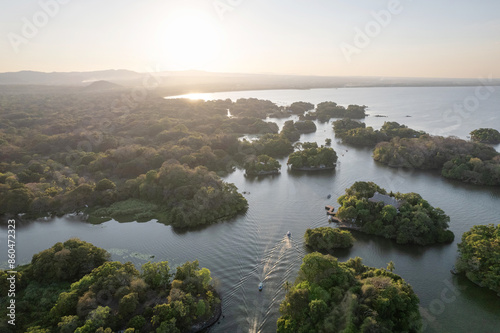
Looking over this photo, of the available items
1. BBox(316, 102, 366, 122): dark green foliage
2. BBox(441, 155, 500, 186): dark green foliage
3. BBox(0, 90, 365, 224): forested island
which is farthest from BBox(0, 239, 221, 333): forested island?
BBox(316, 102, 366, 122): dark green foliage

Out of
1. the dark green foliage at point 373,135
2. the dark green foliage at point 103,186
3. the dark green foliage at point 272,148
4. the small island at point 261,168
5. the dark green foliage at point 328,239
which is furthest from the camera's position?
the dark green foliage at point 373,135

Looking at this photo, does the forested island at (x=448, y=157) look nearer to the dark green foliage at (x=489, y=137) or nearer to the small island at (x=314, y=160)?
the small island at (x=314, y=160)

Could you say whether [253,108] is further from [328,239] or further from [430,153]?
[328,239]

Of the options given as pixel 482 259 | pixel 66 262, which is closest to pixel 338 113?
pixel 482 259

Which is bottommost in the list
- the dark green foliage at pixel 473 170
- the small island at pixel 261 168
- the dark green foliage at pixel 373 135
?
the small island at pixel 261 168

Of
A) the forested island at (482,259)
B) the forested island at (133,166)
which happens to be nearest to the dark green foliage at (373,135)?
the forested island at (133,166)

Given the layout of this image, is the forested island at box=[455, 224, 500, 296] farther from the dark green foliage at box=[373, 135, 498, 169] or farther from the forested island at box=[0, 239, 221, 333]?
the dark green foliage at box=[373, 135, 498, 169]
